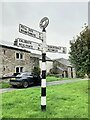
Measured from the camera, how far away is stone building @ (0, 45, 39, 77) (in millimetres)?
32350

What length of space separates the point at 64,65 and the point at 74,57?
42.1 m

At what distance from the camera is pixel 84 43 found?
14539 millimetres

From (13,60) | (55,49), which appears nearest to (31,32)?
(55,49)

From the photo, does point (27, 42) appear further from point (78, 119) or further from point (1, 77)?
point (1, 77)

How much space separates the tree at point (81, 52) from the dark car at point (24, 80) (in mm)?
8131

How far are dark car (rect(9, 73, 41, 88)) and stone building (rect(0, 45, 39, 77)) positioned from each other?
25.9ft

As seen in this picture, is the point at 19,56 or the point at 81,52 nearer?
the point at 81,52

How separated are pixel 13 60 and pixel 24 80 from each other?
38.7 ft

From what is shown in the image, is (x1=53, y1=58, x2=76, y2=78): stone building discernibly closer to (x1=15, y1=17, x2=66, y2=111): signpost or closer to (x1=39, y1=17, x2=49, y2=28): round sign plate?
(x1=15, y1=17, x2=66, y2=111): signpost

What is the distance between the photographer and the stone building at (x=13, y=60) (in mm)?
32350

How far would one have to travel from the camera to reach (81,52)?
48.7 ft

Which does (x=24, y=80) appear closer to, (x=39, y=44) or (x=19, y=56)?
(x=19, y=56)

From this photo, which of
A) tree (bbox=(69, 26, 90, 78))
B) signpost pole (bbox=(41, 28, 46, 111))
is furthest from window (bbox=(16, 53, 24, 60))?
signpost pole (bbox=(41, 28, 46, 111))

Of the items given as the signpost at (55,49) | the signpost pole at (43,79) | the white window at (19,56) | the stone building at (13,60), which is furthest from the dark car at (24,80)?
the signpost pole at (43,79)
